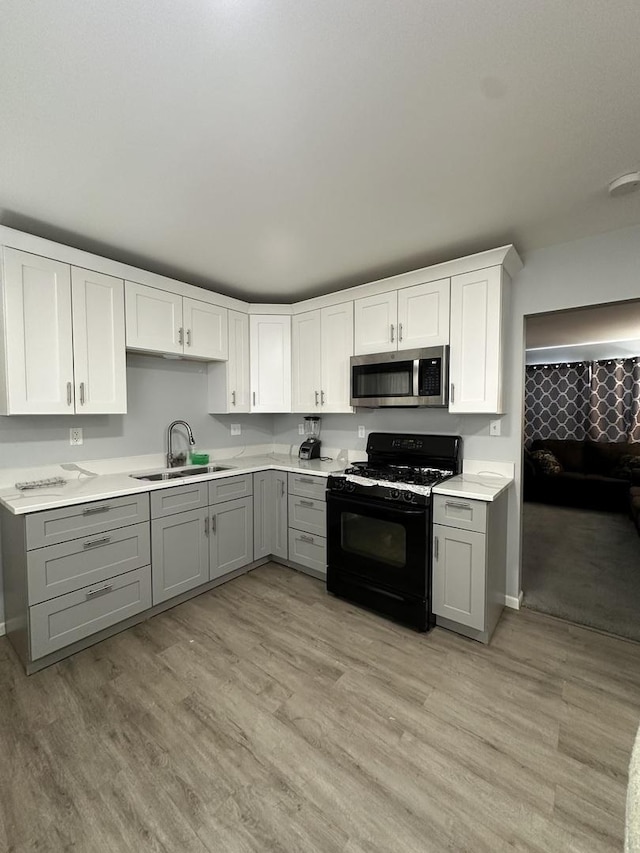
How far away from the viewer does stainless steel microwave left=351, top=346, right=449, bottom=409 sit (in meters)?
2.51

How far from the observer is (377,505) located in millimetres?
2455

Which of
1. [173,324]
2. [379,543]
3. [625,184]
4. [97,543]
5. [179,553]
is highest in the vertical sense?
[625,184]

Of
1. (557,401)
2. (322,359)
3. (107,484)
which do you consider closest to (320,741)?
(107,484)

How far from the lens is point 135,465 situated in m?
2.90

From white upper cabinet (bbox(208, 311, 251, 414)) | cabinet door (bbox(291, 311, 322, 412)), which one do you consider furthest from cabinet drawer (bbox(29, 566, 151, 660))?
cabinet door (bbox(291, 311, 322, 412))

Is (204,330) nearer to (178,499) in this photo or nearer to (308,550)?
(178,499)

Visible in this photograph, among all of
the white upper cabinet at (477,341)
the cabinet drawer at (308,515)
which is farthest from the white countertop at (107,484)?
the white upper cabinet at (477,341)

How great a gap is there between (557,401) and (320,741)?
6311mm

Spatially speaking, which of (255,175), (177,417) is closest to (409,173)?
(255,175)

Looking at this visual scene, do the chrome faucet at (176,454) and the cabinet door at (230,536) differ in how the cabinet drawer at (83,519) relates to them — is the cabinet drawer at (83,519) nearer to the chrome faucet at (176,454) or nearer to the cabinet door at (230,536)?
the cabinet door at (230,536)

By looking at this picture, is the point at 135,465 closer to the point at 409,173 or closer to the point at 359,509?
the point at 359,509

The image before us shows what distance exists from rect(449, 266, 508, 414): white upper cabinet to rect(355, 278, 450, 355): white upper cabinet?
0.29 ft

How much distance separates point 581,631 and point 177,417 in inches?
131

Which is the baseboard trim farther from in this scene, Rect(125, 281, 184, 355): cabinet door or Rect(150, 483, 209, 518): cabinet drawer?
Rect(125, 281, 184, 355): cabinet door
